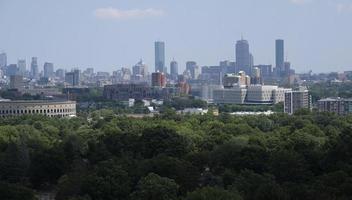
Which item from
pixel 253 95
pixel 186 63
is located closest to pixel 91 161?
pixel 253 95

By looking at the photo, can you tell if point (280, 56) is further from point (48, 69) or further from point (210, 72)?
point (48, 69)

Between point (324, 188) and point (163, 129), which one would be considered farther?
point (163, 129)

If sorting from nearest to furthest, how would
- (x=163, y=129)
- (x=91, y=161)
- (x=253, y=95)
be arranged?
(x=91, y=161) < (x=163, y=129) < (x=253, y=95)

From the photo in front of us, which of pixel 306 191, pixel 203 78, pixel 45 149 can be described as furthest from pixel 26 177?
pixel 203 78

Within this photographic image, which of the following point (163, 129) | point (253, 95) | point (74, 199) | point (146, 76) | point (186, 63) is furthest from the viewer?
point (186, 63)

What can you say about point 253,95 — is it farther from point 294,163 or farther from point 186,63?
point 186,63

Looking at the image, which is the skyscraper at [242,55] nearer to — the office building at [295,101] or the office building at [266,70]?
the office building at [266,70]

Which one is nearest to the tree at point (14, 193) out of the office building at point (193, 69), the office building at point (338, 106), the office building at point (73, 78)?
the office building at point (338, 106)

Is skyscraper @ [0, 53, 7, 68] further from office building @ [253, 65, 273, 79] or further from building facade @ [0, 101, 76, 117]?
building facade @ [0, 101, 76, 117]
